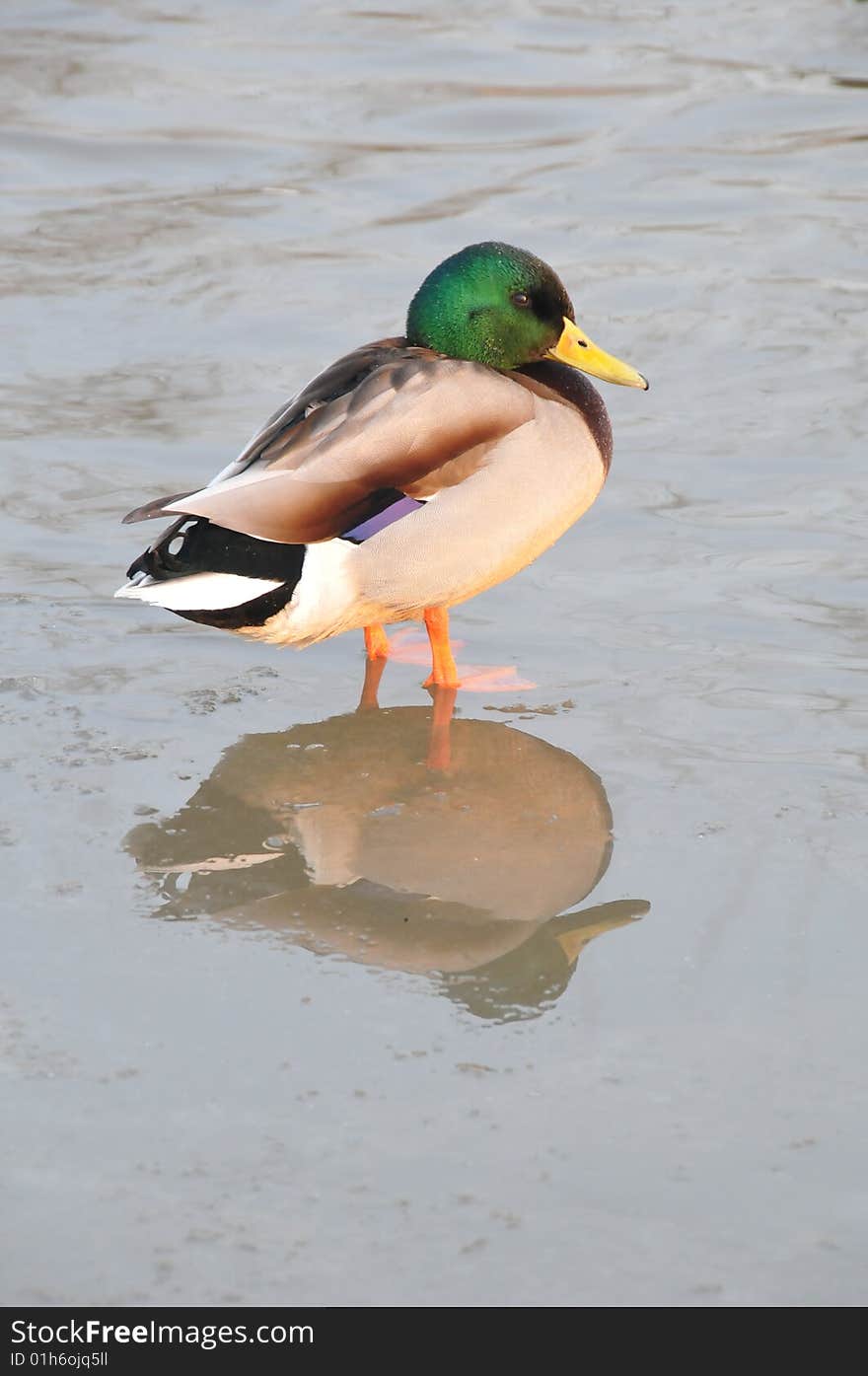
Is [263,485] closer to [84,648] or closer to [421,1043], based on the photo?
[84,648]

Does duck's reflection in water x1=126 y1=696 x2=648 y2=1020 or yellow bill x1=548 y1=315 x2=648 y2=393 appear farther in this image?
yellow bill x1=548 y1=315 x2=648 y2=393

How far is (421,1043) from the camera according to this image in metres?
2.74

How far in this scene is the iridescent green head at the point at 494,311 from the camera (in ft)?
13.7

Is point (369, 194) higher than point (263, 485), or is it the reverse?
point (263, 485)

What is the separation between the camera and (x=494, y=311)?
417 cm

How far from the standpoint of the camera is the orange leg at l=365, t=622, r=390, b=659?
4.24m

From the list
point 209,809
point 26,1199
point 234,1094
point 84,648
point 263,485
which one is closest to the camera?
point 26,1199

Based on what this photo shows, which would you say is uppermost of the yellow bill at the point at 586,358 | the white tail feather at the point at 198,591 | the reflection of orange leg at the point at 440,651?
the yellow bill at the point at 586,358

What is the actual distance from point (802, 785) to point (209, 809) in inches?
41.0

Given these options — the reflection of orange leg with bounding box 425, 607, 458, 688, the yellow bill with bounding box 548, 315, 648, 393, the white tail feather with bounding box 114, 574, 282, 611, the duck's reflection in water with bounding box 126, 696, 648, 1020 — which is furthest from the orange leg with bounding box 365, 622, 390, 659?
the yellow bill with bounding box 548, 315, 648, 393

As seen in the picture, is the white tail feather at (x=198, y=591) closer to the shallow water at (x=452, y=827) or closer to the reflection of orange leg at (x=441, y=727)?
the shallow water at (x=452, y=827)

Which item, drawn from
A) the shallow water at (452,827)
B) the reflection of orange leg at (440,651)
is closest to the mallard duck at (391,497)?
the reflection of orange leg at (440,651)

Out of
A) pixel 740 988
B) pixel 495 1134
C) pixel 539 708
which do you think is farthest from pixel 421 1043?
pixel 539 708

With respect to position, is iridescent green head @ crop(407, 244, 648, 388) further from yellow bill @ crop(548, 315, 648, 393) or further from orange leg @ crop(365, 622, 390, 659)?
orange leg @ crop(365, 622, 390, 659)
